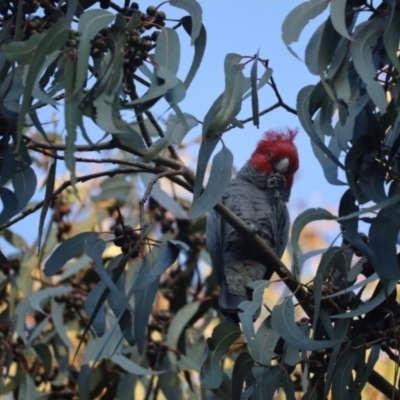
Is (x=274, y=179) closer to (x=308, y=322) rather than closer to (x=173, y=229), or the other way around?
(x=173, y=229)

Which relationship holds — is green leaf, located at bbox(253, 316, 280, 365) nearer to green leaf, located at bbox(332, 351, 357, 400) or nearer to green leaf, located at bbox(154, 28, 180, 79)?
green leaf, located at bbox(332, 351, 357, 400)

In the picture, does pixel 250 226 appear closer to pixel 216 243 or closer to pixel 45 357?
pixel 216 243

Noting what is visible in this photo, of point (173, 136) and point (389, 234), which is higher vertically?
point (173, 136)

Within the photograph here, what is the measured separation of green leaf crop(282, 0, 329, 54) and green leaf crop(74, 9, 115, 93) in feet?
1.26

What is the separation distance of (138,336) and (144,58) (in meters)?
0.59

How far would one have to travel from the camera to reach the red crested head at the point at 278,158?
314 centimetres

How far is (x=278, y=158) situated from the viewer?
3.15 meters

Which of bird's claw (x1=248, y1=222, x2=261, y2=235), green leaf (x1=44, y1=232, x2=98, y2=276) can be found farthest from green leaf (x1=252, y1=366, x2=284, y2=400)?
bird's claw (x1=248, y1=222, x2=261, y2=235)

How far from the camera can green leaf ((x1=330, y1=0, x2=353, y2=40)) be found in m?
1.61

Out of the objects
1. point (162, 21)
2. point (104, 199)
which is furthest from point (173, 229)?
point (162, 21)

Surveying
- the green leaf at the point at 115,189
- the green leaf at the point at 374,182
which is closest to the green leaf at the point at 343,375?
the green leaf at the point at 374,182

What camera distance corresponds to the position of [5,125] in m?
1.68

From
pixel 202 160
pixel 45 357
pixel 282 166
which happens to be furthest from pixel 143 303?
pixel 282 166

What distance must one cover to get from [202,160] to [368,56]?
39 centimetres
